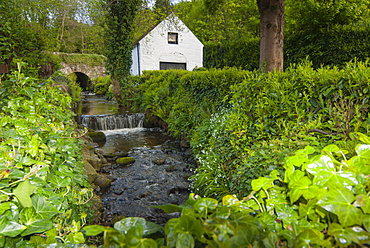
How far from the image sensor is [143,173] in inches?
253

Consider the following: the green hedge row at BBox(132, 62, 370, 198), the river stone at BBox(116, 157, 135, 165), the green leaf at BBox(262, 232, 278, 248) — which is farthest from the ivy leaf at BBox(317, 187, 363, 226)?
the river stone at BBox(116, 157, 135, 165)

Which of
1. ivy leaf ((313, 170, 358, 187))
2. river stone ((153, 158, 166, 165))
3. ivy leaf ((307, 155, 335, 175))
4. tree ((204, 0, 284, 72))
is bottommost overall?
river stone ((153, 158, 166, 165))

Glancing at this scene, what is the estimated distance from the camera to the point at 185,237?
38.0 inches

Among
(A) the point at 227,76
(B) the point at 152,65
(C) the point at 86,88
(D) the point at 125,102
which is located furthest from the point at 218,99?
(C) the point at 86,88

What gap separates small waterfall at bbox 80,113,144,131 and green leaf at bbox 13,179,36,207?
10234 mm

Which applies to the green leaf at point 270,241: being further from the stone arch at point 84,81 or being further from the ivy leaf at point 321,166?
the stone arch at point 84,81

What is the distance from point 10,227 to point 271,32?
6.92 metres

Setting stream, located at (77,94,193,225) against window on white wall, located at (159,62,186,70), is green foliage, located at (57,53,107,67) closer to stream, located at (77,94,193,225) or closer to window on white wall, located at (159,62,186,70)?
window on white wall, located at (159,62,186,70)

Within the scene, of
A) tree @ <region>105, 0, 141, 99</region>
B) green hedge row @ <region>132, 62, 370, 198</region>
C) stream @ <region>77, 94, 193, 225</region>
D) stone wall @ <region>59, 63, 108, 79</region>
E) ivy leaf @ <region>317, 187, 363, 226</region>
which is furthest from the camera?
stone wall @ <region>59, 63, 108, 79</region>

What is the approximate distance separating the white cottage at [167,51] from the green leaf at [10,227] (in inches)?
885

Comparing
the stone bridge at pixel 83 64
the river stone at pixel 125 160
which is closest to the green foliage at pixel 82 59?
the stone bridge at pixel 83 64

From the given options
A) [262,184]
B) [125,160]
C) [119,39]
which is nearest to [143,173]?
[125,160]

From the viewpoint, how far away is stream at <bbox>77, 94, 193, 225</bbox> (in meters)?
4.71

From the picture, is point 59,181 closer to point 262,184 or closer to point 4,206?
point 4,206
